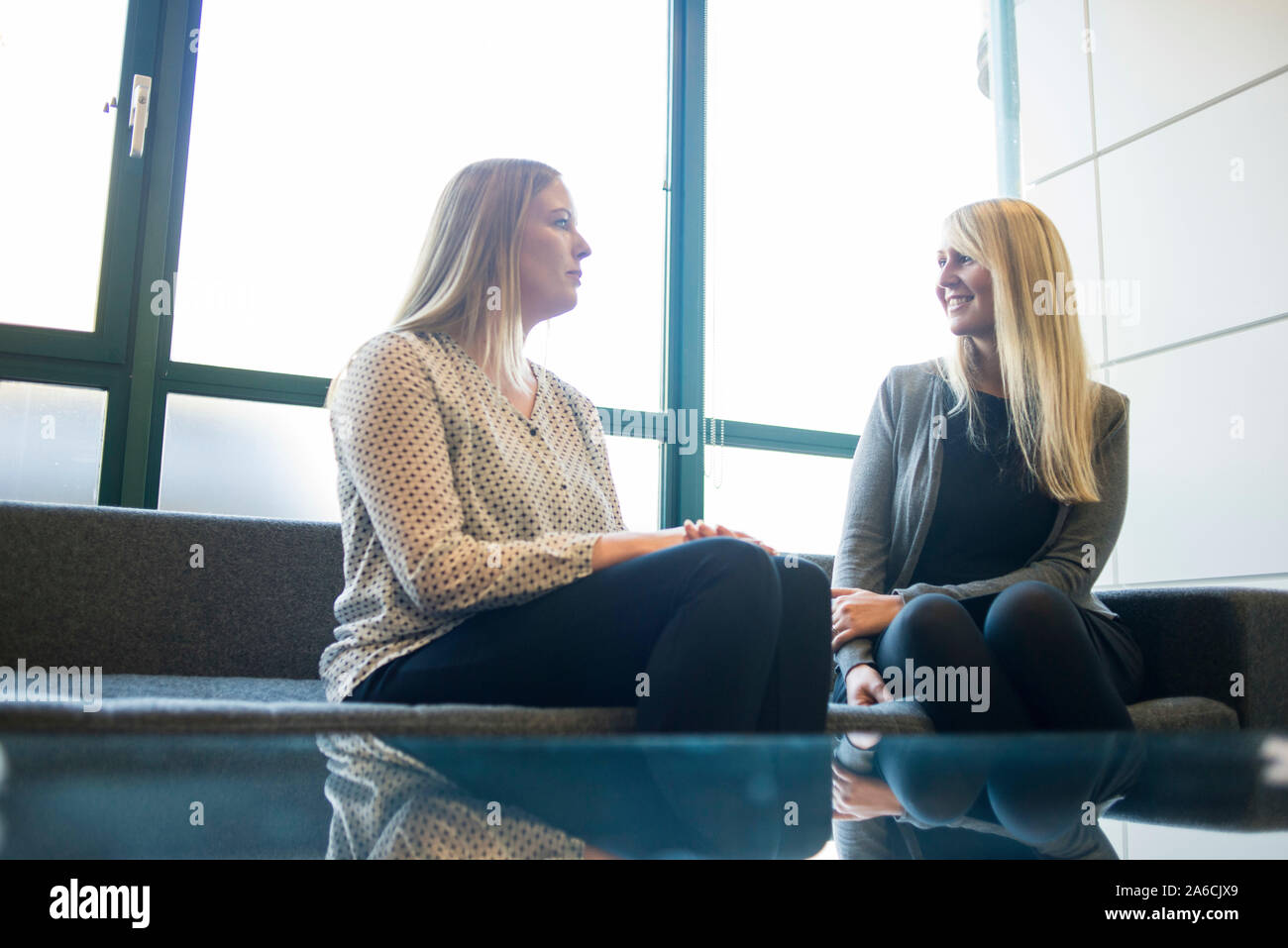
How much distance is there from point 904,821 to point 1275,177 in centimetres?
262

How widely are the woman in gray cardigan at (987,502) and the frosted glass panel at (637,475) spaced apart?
1138mm

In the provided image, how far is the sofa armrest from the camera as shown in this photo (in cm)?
166

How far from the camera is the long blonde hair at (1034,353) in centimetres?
174

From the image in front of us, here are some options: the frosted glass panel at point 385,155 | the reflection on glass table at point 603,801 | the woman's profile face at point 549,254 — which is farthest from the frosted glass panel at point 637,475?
the reflection on glass table at point 603,801

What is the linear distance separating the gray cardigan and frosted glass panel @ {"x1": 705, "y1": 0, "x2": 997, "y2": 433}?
1175 millimetres

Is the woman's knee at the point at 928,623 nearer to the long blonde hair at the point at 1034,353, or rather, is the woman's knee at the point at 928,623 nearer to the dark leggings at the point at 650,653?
the dark leggings at the point at 650,653

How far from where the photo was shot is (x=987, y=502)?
176 centimetres

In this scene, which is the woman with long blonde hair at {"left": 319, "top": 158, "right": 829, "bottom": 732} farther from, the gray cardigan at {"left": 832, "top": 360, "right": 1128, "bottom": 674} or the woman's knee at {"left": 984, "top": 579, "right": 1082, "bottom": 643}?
the gray cardigan at {"left": 832, "top": 360, "right": 1128, "bottom": 674}

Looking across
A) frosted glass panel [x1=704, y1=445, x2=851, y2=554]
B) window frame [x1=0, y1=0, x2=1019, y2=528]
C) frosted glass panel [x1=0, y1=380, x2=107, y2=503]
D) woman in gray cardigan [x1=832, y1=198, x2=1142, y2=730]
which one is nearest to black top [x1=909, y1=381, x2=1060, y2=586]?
woman in gray cardigan [x1=832, y1=198, x2=1142, y2=730]

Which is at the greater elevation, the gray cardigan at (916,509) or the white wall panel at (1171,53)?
the white wall panel at (1171,53)

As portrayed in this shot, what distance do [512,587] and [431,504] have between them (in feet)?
0.46

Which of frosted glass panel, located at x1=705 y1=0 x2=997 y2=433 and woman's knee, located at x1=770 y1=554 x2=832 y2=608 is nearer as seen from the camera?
woman's knee, located at x1=770 y1=554 x2=832 y2=608
